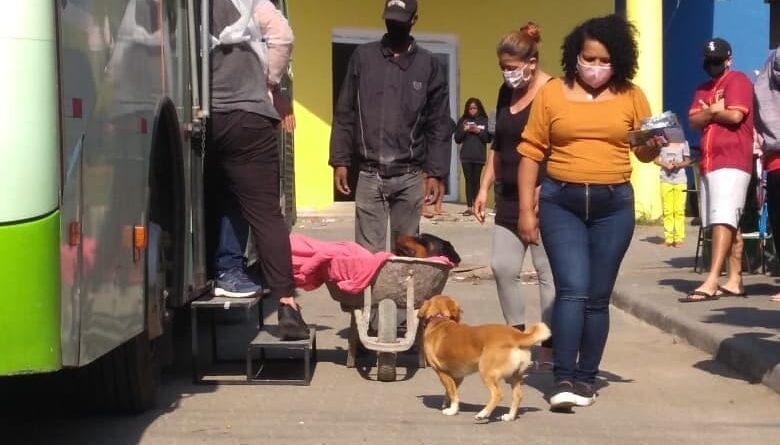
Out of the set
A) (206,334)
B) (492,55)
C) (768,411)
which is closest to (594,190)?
(768,411)

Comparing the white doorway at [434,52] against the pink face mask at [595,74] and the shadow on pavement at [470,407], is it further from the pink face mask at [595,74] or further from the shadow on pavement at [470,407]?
the pink face mask at [595,74]

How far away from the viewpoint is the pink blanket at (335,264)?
24.3ft

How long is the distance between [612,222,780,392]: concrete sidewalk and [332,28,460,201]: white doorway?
661cm

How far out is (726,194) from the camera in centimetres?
997

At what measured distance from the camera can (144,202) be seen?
5.95 m

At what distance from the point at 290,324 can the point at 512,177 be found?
5.04 ft

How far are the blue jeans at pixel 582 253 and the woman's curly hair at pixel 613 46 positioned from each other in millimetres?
543

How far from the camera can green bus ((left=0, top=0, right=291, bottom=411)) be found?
4598mm

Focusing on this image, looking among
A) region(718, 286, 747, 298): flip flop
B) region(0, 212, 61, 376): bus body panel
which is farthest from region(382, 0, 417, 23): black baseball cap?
region(718, 286, 747, 298): flip flop

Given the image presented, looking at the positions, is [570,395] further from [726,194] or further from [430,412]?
[726,194]

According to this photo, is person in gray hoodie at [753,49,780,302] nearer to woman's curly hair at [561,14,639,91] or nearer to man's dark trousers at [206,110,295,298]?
woman's curly hair at [561,14,639,91]

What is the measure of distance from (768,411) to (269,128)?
3011mm

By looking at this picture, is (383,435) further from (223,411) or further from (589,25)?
(589,25)

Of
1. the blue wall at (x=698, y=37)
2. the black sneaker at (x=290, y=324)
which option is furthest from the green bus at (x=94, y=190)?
the blue wall at (x=698, y=37)
